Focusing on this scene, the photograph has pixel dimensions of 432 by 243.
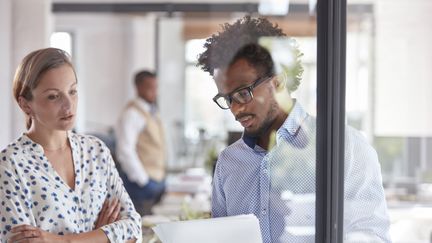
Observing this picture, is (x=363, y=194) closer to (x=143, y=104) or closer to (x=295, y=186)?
(x=295, y=186)

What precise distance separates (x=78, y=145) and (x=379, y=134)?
422 cm

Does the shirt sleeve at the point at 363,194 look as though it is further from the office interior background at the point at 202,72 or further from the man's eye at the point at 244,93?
the man's eye at the point at 244,93

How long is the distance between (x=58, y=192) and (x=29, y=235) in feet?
0.52

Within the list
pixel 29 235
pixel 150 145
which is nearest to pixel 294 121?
pixel 29 235

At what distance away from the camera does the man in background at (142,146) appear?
798 cm

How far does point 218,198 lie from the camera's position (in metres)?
2.96

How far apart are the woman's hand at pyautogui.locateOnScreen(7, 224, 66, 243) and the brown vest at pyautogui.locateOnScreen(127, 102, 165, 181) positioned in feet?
18.2

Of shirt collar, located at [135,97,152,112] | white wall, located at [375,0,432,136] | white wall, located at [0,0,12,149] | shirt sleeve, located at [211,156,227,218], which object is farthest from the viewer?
shirt collar, located at [135,97,152,112]

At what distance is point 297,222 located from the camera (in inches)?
112

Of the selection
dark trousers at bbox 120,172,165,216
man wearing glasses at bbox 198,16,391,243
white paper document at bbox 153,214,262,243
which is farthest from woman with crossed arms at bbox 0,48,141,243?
dark trousers at bbox 120,172,165,216

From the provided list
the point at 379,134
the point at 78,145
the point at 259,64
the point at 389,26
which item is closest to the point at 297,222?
the point at 259,64

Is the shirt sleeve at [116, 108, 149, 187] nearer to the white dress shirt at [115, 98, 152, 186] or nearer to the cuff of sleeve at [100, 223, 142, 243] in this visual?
the white dress shirt at [115, 98, 152, 186]

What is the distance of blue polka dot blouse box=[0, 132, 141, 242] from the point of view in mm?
2574

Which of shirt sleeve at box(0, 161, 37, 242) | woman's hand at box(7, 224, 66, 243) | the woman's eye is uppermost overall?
the woman's eye
